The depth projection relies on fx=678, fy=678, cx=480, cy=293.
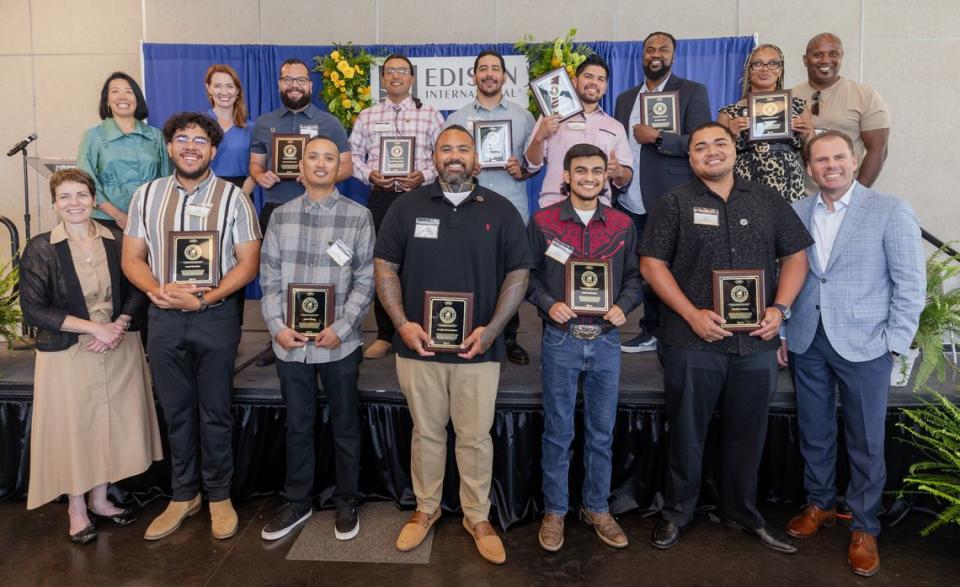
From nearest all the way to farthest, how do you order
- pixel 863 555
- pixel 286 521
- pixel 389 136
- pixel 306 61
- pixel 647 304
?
pixel 863 555 → pixel 286 521 → pixel 389 136 → pixel 647 304 → pixel 306 61

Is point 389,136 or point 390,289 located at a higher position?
point 389,136

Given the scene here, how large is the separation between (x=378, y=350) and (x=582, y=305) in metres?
1.71

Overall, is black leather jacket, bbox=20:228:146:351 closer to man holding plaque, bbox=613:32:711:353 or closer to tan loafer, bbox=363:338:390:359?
tan loafer, bbox=363:338:390:359

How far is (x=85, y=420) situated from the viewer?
10.0 ft

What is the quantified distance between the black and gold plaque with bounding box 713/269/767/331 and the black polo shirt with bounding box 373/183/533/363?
0.78m

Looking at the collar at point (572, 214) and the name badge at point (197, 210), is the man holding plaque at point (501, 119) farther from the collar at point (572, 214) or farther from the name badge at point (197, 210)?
the name badge at point (197, 210)

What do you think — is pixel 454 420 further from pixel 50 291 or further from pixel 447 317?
pixel 50 291

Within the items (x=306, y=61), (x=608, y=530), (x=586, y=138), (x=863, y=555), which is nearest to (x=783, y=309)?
(x=863, y=555)

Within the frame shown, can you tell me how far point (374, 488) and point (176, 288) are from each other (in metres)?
1.44

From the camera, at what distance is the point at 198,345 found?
299cm

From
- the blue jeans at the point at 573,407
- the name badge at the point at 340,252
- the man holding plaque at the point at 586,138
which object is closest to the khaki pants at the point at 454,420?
the blue jeans at the point at 573,407

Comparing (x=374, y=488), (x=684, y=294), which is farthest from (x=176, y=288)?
(x=684, y=294)

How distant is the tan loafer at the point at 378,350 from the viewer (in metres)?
4.09

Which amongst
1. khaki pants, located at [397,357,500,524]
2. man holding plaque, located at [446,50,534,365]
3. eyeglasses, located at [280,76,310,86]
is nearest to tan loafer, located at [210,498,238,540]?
khaki pants, located at [397,357,500,524]
